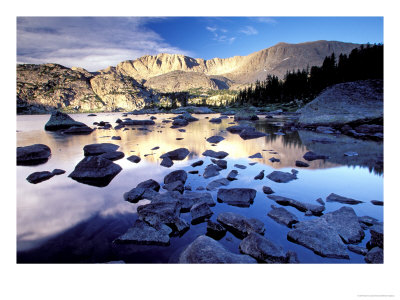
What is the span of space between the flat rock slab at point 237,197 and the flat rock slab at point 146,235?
1485 millimetres

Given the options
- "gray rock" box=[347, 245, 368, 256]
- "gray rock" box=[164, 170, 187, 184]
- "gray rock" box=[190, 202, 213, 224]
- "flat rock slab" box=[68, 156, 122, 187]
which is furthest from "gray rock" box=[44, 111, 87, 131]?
"gray rock" box=[347, 245, 368, 256]

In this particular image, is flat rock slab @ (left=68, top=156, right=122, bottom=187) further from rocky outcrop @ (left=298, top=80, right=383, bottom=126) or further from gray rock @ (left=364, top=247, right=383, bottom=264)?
rocky outcrop @ (left=298, top=80, right=383, bottom=126)

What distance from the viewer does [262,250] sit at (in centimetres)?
247

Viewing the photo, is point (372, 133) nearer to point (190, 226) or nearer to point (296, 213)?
point (296, 213)

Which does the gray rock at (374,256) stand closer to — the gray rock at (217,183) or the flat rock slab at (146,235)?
the flat rock slab at (146,235)

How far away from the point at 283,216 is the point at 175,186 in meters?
2.40

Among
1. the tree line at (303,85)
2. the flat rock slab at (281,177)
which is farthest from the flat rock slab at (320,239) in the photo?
the tree line at (303,85)

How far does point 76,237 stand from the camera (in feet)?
10.3

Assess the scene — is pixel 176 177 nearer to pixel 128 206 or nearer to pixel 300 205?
pixel 128 206

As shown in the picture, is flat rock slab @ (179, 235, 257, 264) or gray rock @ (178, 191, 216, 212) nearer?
flat rock slab @ (179, 235, 257, 264)

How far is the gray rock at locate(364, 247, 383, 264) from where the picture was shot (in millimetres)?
2529

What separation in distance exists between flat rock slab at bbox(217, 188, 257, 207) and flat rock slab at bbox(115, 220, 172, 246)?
1.48 m
